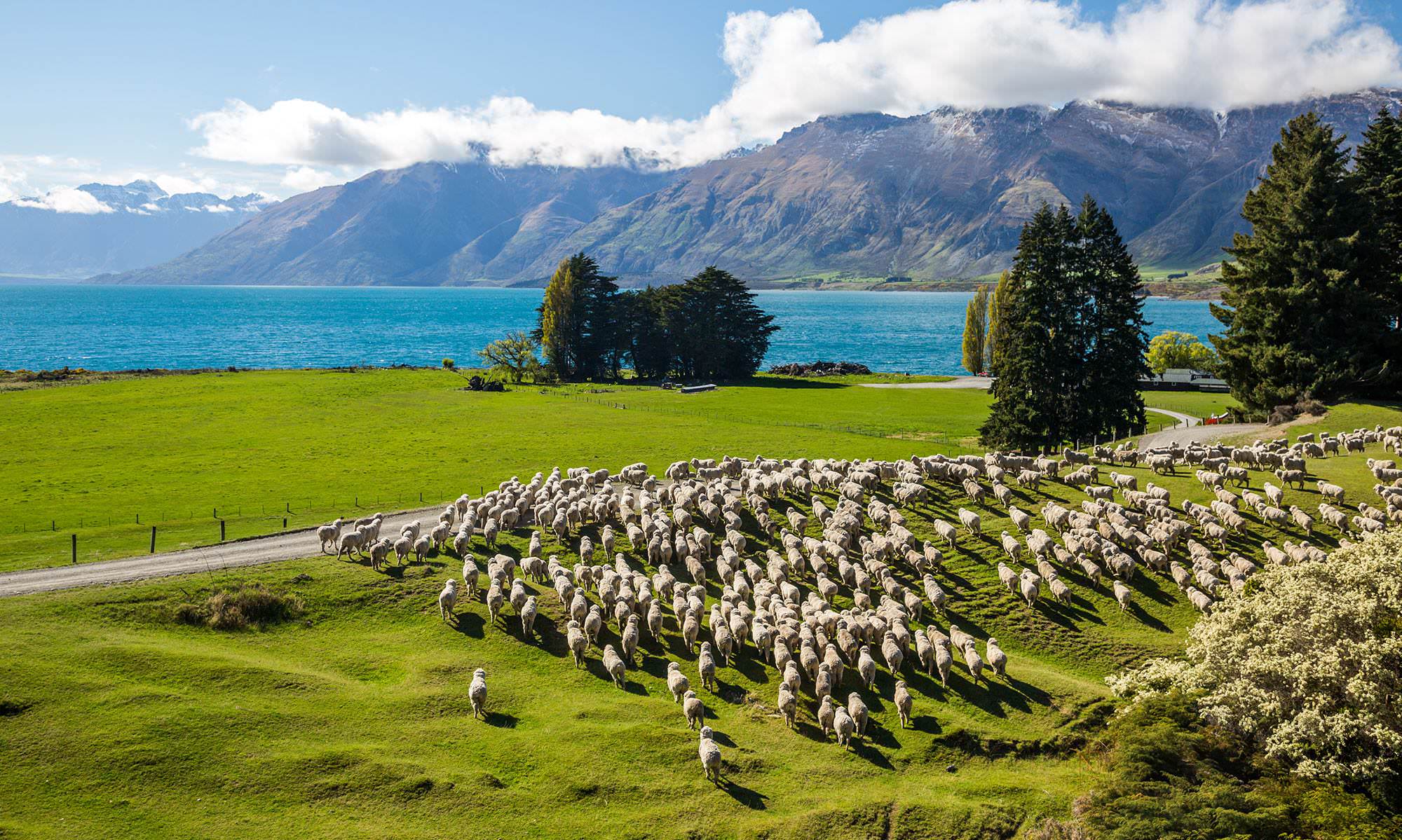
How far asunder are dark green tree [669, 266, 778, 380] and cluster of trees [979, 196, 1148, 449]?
64400 millimetres

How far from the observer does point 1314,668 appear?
2072 cm

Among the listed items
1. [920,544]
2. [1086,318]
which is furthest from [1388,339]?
[920,544]

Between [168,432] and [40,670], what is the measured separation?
5847 cm

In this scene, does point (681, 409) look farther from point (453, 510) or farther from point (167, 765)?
point (167, 765)

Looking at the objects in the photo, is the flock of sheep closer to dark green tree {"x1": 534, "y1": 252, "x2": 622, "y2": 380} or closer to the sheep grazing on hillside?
the sheep grazing on hillside

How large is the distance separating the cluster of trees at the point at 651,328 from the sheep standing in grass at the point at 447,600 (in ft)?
315

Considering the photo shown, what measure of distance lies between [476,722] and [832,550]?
15955mm

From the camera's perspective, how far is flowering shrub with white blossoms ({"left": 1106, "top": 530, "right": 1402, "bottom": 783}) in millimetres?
20000

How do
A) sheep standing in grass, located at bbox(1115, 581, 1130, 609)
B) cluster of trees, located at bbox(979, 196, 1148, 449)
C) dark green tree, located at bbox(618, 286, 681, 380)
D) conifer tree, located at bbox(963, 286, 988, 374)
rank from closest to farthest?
sheep standing in grass, located at bbox(1115, 581, 1130, 609), cluster of trees, located at bbox(979, 196, 1148, 449), dark green tree, located at bbox(618, 286, 681, 380), conifer tree, located at bbox(963, 286, 988, 374)

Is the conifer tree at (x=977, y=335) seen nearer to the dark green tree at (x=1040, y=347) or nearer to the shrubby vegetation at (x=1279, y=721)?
the dark green tree at (x=1040, y=347)

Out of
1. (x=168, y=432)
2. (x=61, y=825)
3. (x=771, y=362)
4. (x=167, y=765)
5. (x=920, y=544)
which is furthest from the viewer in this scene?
(x=771, y=362)

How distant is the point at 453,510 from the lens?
132ft

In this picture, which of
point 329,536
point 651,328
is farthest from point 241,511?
point 651,328

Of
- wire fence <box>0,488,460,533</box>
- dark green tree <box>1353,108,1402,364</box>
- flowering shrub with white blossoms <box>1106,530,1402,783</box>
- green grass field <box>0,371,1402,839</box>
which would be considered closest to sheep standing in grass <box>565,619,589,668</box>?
green grass field <box>0,371,1402,839</box>
